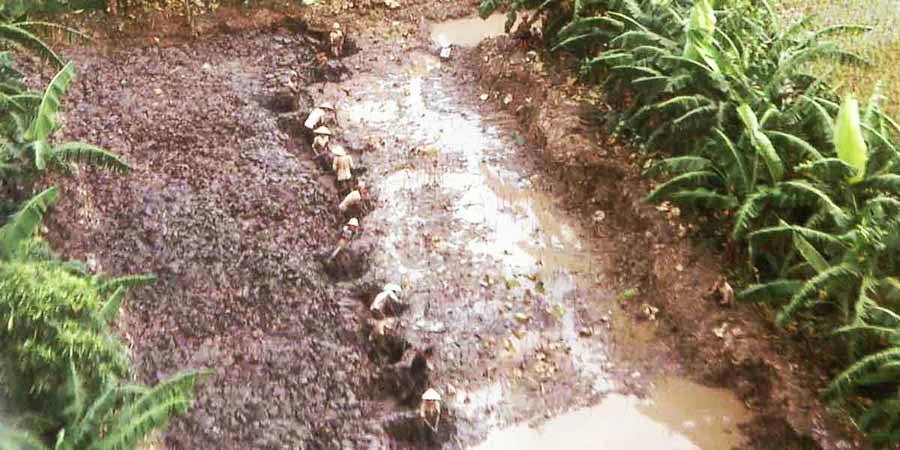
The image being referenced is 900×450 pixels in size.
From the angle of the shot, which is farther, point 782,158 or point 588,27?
point 588,27

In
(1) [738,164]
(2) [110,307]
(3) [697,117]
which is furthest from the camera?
(3) [697,117]

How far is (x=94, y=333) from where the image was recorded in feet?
16.6

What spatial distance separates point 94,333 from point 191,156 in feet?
14.2

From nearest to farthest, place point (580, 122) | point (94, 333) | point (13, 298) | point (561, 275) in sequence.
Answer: point (13, 298)
point (94, 333)
point (561, 275)
point (580, 122)

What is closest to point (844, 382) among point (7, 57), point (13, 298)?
point (13, 298)

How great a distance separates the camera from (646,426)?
5.68 m

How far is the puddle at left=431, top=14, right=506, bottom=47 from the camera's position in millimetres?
12094

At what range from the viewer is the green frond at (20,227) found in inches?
202

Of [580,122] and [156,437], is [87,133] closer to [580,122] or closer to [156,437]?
[156,437]

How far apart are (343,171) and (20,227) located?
386 centimetres

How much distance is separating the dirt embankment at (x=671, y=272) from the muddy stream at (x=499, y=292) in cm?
21

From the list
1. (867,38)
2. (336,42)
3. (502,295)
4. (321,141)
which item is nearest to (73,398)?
(502,295)

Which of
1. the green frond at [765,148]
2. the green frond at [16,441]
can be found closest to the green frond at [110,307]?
the green frond at [16,441]

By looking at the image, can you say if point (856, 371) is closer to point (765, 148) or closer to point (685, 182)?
point (765, 148)
